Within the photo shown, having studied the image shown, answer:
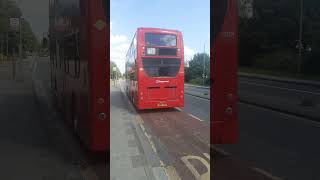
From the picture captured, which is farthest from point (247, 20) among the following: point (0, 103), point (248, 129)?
point (248, 129)

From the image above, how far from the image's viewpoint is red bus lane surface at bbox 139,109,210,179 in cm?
772

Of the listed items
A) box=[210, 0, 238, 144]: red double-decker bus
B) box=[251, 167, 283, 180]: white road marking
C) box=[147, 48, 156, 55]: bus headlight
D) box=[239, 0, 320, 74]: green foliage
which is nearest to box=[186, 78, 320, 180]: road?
box=[251, 167, 283, 180]: white road marking

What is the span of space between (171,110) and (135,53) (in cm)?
94

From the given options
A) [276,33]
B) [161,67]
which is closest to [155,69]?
[161,67]

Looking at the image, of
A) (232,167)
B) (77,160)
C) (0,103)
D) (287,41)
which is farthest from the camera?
(287,41)

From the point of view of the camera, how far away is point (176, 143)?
318 inches

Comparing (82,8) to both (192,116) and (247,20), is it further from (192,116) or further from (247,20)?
(247,20)

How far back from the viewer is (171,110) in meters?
7.46

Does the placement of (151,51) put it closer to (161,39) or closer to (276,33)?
(161,39)

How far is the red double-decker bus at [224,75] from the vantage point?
810 cm

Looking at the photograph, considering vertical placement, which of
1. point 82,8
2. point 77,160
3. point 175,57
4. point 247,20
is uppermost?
point 247,20

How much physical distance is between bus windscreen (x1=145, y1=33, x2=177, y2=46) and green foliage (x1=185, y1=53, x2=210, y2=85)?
1.06 ft

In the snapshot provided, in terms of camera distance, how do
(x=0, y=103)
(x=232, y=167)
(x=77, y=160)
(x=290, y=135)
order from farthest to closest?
(x=0, y=103) < (x=290, y=135) < (x=77, y=160) < (x=232, y=167)

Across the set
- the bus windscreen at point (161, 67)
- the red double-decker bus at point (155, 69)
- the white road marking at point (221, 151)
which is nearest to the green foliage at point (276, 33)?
the white road marking at point (221, 151)
